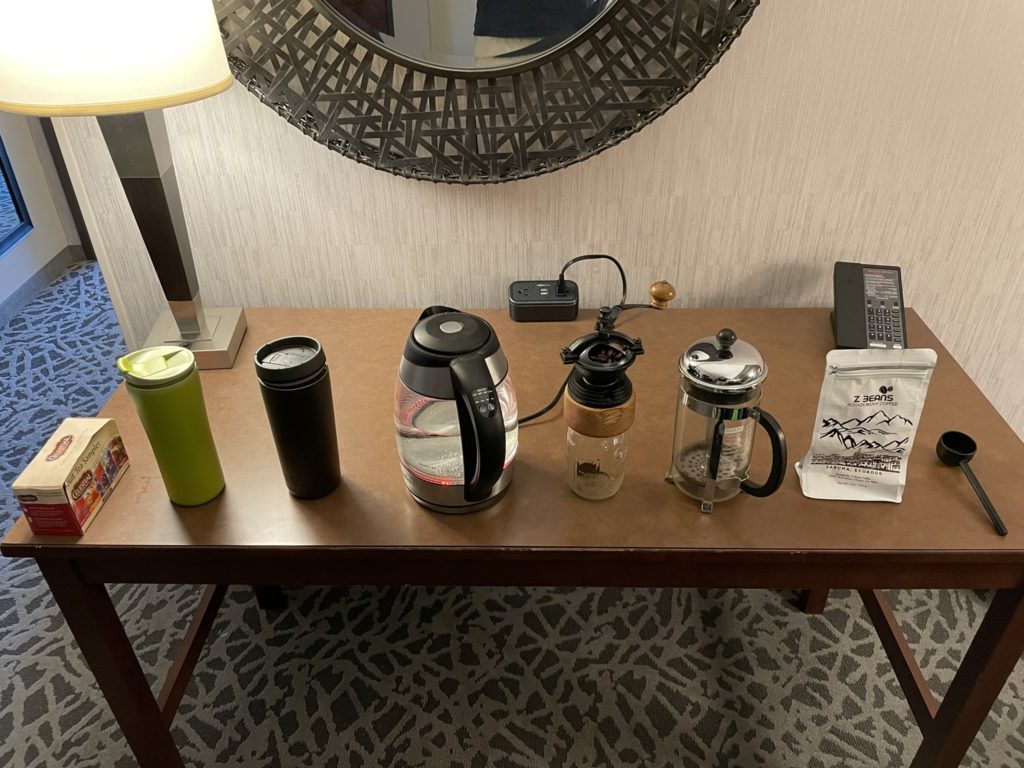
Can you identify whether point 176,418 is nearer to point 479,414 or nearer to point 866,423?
point 479,414

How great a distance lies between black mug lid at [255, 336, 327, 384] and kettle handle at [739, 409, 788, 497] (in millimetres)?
567

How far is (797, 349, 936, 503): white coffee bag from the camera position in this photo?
39.9 inches

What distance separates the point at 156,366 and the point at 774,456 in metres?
0.78

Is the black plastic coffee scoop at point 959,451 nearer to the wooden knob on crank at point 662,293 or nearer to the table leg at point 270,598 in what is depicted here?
the wooden knob on crank at point 662,293

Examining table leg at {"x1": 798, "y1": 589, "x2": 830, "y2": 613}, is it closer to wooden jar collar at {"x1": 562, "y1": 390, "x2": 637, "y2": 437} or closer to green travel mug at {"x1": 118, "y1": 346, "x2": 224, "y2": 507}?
wooden jar collar at {"x1": 562, "y1": 390, "x2": 637, "y2": 437}

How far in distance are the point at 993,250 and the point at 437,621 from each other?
133 cm

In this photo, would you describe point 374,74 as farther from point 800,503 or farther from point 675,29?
point 800,503

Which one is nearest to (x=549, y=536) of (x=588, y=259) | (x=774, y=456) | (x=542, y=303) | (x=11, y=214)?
(x=774, y=456)

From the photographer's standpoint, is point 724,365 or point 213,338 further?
point 213,338

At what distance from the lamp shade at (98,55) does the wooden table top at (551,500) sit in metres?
0.48

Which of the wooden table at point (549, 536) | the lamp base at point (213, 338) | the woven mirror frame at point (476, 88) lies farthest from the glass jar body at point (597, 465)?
the lamp base at point (213, 338)

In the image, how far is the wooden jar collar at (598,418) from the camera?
1.01 meters

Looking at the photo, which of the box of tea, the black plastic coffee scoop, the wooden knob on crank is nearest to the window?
the box of tea

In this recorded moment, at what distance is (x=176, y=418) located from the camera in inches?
38.9
